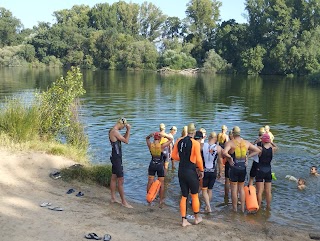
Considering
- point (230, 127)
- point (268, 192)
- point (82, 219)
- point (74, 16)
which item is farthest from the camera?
point (74, 16)

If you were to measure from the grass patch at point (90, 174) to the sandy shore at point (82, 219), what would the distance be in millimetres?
346

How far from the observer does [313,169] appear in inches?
574

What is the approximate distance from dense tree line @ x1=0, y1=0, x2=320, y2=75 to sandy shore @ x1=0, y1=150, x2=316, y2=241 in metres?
75.5

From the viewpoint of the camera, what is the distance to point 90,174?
12305 mm

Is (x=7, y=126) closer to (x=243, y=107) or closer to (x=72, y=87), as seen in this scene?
(x=72, y=87)

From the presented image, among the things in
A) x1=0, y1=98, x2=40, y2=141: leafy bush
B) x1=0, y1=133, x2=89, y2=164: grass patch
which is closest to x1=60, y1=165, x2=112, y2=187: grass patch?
x1=0, y1=133, x2=89, y2=164: grass patch

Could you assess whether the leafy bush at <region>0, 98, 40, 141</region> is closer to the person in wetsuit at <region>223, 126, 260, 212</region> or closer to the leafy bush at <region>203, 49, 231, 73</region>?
the person in wetsuit at <region>223, 126, 260, 212</region>

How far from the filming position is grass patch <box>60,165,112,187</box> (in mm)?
11914

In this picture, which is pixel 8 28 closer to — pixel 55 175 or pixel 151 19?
pixel 151 19

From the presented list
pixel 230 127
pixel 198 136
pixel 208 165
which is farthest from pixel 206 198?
pixel 230 127

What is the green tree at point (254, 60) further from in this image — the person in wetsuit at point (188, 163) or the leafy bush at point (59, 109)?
the person in wetsuit at point (188, 163)

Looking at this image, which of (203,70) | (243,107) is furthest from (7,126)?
(203,70)

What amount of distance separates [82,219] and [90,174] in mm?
3546

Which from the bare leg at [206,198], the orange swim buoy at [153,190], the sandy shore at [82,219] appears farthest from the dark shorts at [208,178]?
the orange swim buoy at [153,190]
